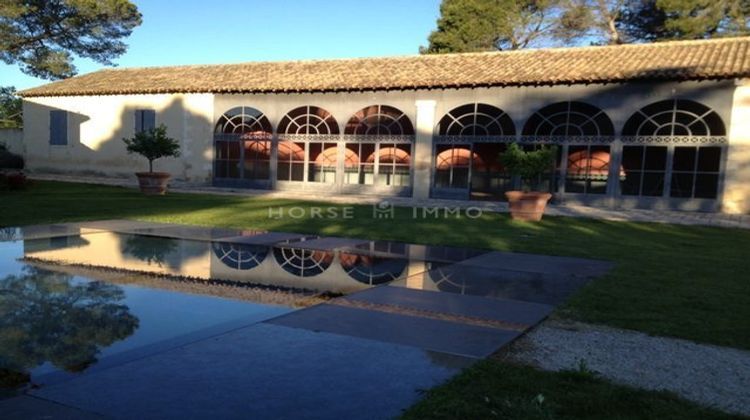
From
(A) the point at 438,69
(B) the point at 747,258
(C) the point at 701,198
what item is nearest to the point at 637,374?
(B) the point at 747,258

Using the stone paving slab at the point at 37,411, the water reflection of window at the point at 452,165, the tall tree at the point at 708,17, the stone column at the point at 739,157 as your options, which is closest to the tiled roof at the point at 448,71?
the stone column at the point at 739,157

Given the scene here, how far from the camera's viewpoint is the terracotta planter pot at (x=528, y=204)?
13438mm

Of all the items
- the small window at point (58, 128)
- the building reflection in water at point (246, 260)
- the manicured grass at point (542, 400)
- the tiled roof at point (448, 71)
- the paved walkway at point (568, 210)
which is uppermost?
the tiled roof at point (448, 71)

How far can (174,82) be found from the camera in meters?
25.1

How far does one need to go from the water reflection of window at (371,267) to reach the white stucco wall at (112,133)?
18456mm

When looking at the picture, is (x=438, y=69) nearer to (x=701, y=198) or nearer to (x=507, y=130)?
(x=507, y=130)

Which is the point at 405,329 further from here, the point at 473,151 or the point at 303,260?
the point at 473,151

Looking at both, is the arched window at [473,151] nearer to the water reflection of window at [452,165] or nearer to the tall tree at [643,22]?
the water reflection of window at [452,165]

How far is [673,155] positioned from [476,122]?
6.41 m

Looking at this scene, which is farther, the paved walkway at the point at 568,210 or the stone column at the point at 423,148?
the stone column at the point at 423,148

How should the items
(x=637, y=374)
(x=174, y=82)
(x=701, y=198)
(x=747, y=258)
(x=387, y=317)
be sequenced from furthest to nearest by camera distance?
1. (x=174, y=82)
2. (x=701, y=198)
3. (x=747, y=258)
4. (x=387, y=317)
5. (x=637, y=374)

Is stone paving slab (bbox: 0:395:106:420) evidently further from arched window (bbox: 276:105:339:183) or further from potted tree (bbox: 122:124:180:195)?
arched window (bbox: 276:105:339:183)

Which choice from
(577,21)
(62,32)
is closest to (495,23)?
(577,21)

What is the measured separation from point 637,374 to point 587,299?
78.6 inches
